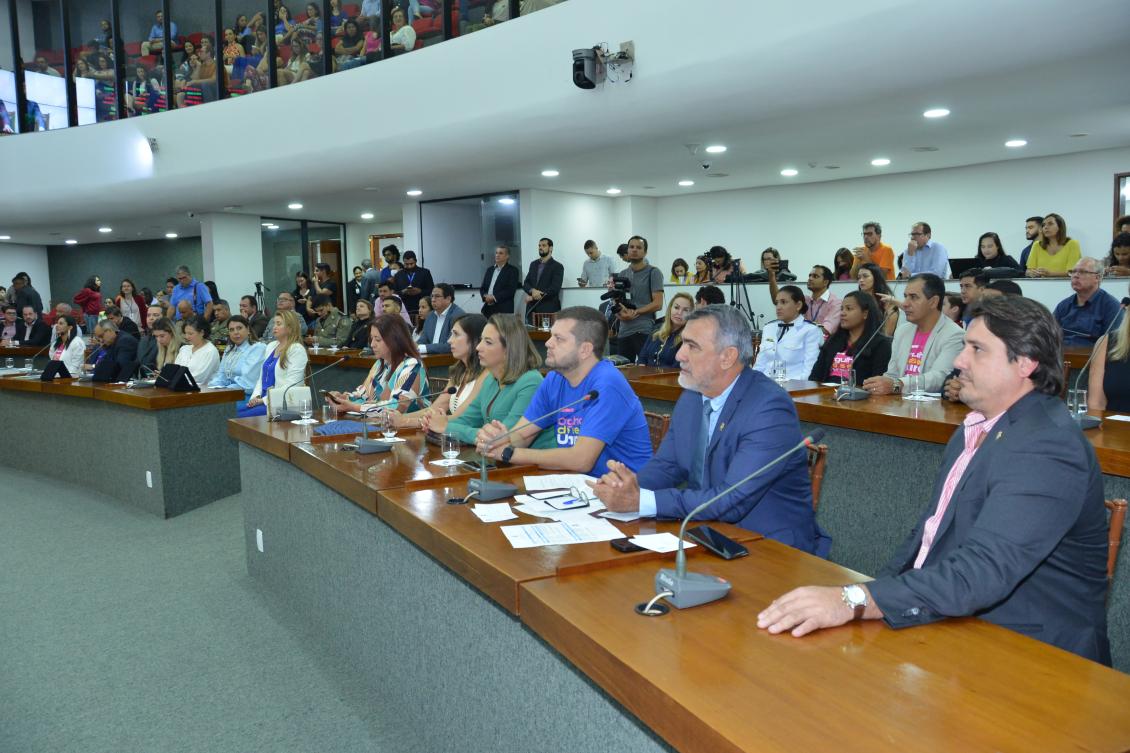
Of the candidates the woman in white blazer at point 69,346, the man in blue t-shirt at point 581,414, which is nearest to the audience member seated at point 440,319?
the woman in white blazer at point 69,346

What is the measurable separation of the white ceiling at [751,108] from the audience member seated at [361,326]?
1550 millimetres

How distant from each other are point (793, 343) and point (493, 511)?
3.71m

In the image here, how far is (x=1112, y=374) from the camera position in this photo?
11.3ft

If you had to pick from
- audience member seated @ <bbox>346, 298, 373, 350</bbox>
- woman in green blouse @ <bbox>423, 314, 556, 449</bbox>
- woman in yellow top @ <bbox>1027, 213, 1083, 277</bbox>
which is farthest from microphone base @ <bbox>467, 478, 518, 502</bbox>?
woman in yellow top @ <bbox>1027, 213, 1083, 277</bbox>

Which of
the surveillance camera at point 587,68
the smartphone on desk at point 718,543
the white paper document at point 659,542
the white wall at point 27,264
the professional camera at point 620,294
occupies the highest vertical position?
the surveillance camera at point 587,68

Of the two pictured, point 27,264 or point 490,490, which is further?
point 27,264

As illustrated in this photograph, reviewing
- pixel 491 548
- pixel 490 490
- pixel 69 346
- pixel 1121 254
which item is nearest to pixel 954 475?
pixel 491 548

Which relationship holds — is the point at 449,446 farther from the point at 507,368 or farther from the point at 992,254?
the point at 992,254

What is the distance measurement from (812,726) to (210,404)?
5019 mm

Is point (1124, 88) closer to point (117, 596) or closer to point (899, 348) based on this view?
point (899, 348)

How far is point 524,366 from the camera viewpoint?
3527 millimetres

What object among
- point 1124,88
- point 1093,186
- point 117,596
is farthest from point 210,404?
point 1093,186

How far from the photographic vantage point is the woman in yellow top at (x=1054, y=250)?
741cm

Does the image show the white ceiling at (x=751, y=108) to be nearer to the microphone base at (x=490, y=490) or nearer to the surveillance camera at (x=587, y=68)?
the surveillance camera at (x=587, y=68)
